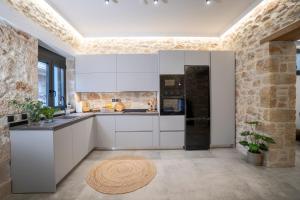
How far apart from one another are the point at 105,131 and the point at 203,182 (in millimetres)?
2393

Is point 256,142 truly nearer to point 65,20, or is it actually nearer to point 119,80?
point 119,80

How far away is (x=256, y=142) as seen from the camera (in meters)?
3.22

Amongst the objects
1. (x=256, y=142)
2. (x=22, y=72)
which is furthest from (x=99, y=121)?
(x=256, y=142)

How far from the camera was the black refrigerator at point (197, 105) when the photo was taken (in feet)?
13.1

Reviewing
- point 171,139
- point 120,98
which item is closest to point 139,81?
point 120,98

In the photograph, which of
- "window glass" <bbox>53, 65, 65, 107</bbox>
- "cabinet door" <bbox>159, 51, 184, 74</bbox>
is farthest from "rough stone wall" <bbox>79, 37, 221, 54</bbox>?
"window glass" <bbox>53, 65, 65, 107</bbox>

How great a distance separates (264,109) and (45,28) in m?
4.07

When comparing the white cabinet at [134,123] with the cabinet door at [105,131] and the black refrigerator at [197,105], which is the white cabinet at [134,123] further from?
the black refrigerator at [197,105]

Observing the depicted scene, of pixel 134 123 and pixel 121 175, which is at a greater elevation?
pixel 134 123

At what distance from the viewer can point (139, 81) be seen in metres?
4.23

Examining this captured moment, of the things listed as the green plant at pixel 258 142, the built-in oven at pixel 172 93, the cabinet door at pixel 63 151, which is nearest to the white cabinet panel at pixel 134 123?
the built-in oven at pixel 172 93

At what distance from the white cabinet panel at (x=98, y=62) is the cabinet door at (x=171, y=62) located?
1.13 meters

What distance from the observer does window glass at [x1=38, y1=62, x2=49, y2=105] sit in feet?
10.9

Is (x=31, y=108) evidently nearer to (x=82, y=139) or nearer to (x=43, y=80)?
(x=82, y=139)
